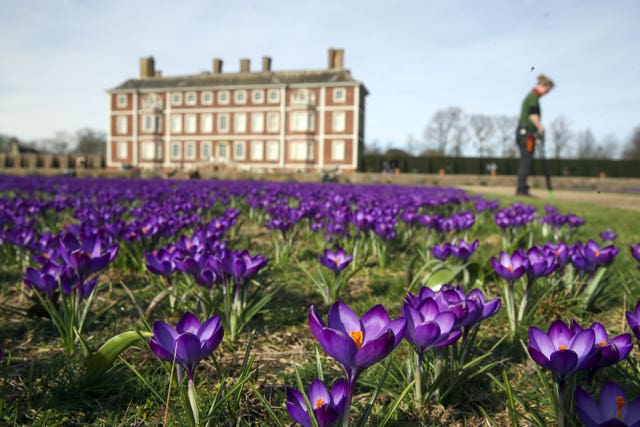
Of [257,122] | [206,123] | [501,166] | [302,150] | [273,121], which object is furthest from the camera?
[206,123]

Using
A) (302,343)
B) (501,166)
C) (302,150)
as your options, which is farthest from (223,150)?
(302,343)

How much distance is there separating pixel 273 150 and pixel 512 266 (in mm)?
46646

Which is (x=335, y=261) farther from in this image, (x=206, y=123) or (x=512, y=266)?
(x=206, y=123)

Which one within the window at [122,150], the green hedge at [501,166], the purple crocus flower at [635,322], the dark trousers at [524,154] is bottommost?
the purple crocus flower at [635,322]

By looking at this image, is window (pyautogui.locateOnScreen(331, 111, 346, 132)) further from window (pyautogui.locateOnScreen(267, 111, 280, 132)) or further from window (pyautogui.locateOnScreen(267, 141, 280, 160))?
window (pyautogui.locateOnScreen(267, 141, 280, 160))

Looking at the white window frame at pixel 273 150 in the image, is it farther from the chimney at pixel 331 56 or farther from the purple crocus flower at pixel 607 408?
the purple crocus flower at pixel 607 408

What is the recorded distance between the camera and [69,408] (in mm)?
1531

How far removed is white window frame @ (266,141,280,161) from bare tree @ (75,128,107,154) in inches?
→ 1917

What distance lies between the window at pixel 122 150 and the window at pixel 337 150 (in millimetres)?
23870

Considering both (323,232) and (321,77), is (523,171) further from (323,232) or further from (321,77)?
(321,77)

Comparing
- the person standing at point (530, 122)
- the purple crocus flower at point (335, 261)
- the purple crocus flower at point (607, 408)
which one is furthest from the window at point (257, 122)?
the purple crocus flower at point (607, 408)

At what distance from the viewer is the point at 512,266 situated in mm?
2033

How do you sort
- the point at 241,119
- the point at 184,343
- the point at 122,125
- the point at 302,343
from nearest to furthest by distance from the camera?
the point at 184,343 → the point at 302,343 → the point at 241,119 → the point at 122,125

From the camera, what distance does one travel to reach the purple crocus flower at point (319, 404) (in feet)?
3.14
